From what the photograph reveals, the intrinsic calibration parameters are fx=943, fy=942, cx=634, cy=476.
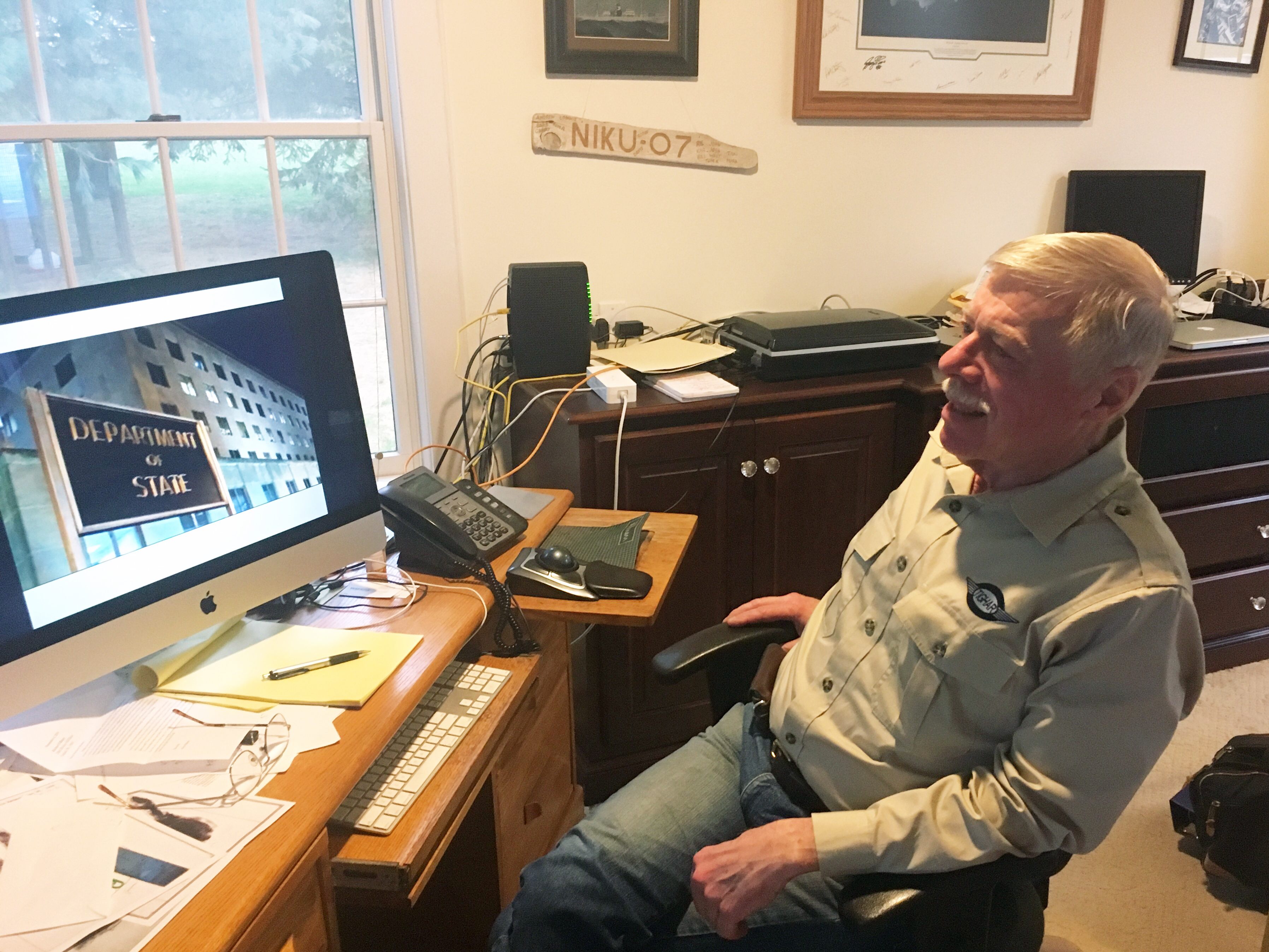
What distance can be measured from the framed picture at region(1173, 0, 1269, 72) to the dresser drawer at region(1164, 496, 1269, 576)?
122cm

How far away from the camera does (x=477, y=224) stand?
2.08 metres

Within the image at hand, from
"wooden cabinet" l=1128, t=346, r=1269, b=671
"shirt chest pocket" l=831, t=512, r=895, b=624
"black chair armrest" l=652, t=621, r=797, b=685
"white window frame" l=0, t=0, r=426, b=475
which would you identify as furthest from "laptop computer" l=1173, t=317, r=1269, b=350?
"white window frame" l=0, t=0, r=426, b=475

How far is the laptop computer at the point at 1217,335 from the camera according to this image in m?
2.25

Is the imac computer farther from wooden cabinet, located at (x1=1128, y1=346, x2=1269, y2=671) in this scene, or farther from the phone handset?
wooden cabinet, located at (x1=1128, y1=346, x2=1269, y2=671)

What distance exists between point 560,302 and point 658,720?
3.05 ft

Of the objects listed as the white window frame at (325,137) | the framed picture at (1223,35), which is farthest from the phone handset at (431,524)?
the framed picture at (1223,35)

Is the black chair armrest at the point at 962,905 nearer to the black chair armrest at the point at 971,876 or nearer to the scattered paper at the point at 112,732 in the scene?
the black chair armrest at the point at 971,876

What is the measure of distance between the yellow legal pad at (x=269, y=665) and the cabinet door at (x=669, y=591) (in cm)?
73

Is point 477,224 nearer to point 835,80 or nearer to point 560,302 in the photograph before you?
point 560,302

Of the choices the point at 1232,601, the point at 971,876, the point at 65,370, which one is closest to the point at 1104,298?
the point at 971,876

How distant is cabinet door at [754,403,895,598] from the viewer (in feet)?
6.50

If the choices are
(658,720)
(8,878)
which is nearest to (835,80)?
Result: (658,720)

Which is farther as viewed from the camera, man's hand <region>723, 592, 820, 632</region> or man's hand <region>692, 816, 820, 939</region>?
man's hand <region>723, 592, 820, 632</region>

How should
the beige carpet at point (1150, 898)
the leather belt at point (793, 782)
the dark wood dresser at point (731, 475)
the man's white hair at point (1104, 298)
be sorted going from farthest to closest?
the dark wood dresser at point (731, 475) → the beige carpet at point (1150, 898) → the leather belt at point (793, 782) → the man's white hair at point (1104, 298)
